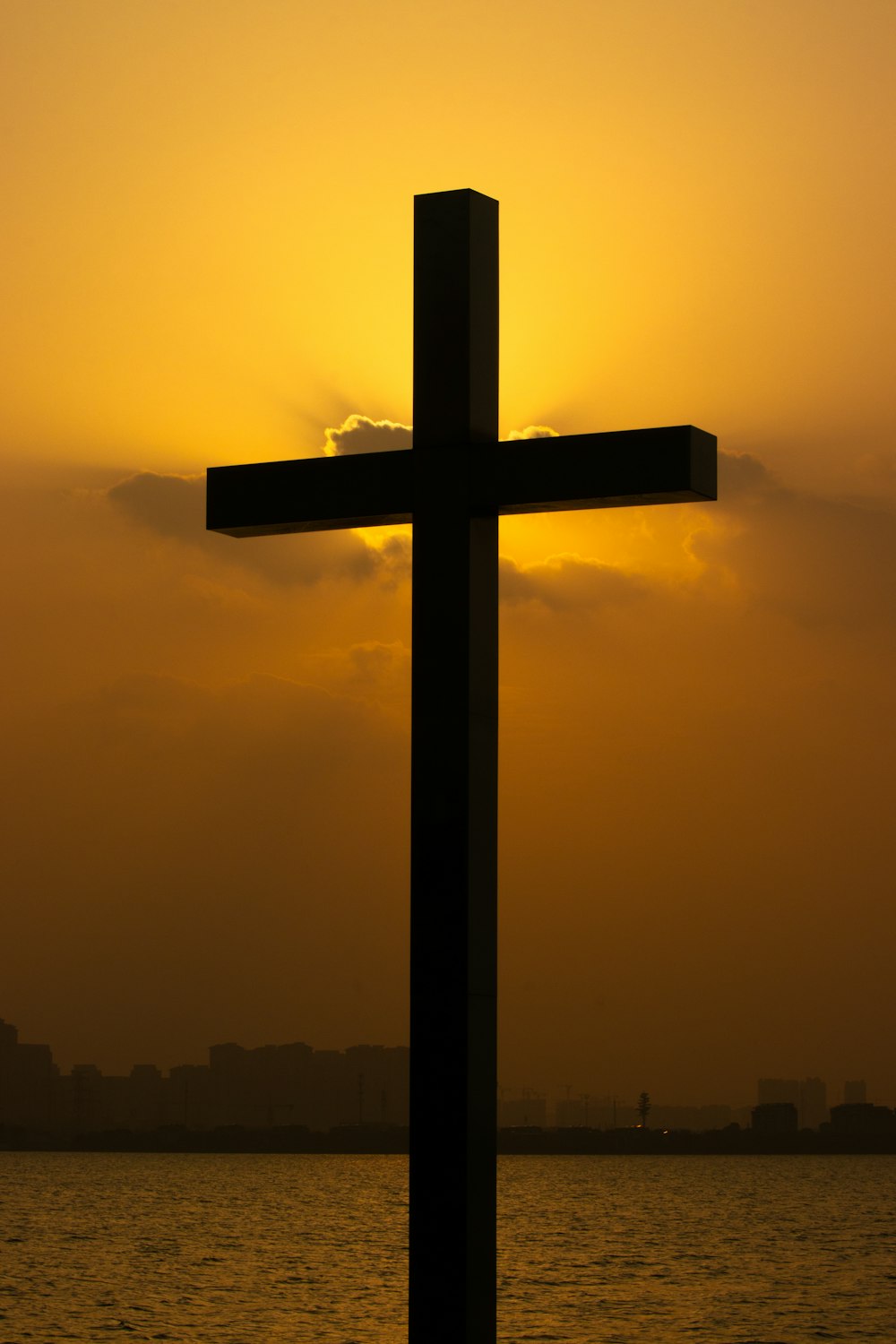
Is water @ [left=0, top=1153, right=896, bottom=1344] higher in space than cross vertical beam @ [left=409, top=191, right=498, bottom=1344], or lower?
lower

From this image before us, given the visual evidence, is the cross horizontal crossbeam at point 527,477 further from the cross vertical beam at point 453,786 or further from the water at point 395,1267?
the water at point 395,1267

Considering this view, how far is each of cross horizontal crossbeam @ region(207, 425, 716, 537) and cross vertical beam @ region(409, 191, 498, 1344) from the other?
0.12 meters

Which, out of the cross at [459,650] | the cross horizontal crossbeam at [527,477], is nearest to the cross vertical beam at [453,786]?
the cross at [459,650]

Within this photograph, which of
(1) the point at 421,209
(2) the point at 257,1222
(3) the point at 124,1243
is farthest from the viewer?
(2) the point at 257,1222

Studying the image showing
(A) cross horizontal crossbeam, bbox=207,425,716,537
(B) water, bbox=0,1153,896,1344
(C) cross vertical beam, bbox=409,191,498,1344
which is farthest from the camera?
(B) water, bbox=0,1153,896,1344

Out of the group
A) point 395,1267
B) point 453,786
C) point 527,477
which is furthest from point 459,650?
point 395,1267

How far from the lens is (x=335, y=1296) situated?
61.5 m

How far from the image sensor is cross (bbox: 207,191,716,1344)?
9.87 metres

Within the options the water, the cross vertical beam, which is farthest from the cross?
the water

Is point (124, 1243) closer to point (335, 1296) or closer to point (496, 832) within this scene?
point (335, 1296)

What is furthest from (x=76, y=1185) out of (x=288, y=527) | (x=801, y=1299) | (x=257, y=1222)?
(x=288, y=527)

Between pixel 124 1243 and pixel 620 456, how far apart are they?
83285mm

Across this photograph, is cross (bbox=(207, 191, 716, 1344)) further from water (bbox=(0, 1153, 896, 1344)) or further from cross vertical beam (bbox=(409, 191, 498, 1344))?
water (bbox=(0, 1153, 896, 1344))

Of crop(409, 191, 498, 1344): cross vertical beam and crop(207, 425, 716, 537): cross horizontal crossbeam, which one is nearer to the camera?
crop(409, 191, 498, 1344): cross vertical beam
